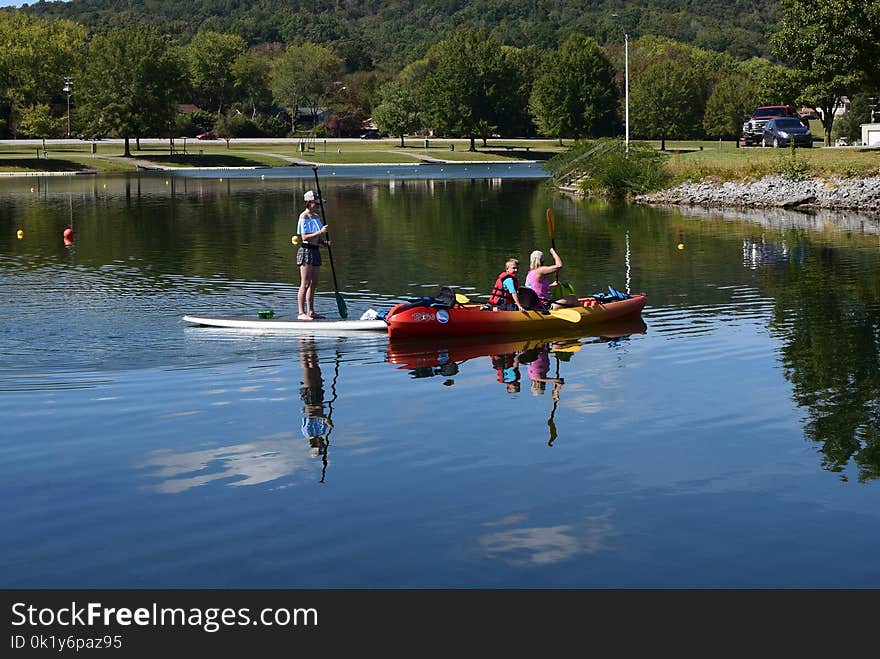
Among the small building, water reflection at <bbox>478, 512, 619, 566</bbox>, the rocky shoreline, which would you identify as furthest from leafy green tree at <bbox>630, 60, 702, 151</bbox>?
water reflection at <bbox>478, 512, 619, 566</bbox>

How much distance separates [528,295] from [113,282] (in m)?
11.6

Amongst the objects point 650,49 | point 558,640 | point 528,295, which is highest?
point 650,49

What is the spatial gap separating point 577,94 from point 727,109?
14639mm

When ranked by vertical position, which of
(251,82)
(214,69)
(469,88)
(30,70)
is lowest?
(469,88)

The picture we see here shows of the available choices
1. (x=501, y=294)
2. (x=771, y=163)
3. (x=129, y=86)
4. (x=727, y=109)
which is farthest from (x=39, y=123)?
(x=501, y=294)

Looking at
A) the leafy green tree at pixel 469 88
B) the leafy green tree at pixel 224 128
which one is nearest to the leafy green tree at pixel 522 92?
the leafy green tree at pixel 469 88

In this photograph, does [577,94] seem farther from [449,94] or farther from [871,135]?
[871,135]

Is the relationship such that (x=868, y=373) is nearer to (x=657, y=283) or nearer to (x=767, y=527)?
(x=767, y=527)

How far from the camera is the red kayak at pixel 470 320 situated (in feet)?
68.2

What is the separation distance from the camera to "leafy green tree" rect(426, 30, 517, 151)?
395ft

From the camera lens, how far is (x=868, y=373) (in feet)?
60.4

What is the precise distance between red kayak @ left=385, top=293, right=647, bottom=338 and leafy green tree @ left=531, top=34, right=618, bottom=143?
96.9 meters

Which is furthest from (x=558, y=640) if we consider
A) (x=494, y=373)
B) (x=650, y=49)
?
(x=650, y=49)

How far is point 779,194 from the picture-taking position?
5350cm
